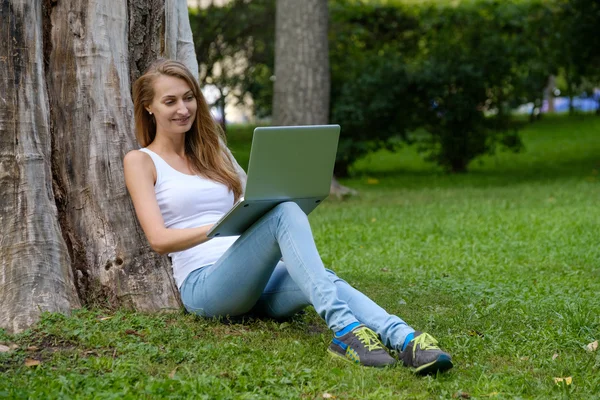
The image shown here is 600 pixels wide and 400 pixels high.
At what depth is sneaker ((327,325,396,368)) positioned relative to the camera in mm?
3771

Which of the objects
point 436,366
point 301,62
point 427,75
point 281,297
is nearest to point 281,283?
point 281,297

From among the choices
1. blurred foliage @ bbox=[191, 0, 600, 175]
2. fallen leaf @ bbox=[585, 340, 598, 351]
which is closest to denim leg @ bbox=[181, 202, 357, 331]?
fallen leaf @ bbox=[585, 340, 598, 351]

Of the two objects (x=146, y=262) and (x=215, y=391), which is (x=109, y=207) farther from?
(x=215, y=391)

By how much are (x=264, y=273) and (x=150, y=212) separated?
615 millimetres

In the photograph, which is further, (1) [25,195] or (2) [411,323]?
(2) [411,323]

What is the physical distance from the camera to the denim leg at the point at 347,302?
3895 millimetres

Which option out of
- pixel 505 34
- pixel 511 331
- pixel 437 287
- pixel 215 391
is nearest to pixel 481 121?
pixel 505 34

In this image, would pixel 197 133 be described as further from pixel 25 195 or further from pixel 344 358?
pixel 344 358

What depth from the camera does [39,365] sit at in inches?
146

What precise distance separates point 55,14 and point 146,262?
1.39 m

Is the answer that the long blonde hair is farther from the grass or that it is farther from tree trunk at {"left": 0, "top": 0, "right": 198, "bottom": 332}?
the grass

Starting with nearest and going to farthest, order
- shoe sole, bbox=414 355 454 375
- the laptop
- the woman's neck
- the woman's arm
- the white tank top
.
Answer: shoe sole, bbox=414 355 454 375 → the laptop → the woman's arm → the white tank top → the woman's neck

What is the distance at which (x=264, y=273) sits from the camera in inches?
163

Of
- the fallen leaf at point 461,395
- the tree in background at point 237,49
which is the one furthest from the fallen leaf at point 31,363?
the tree in background at point 237,49
